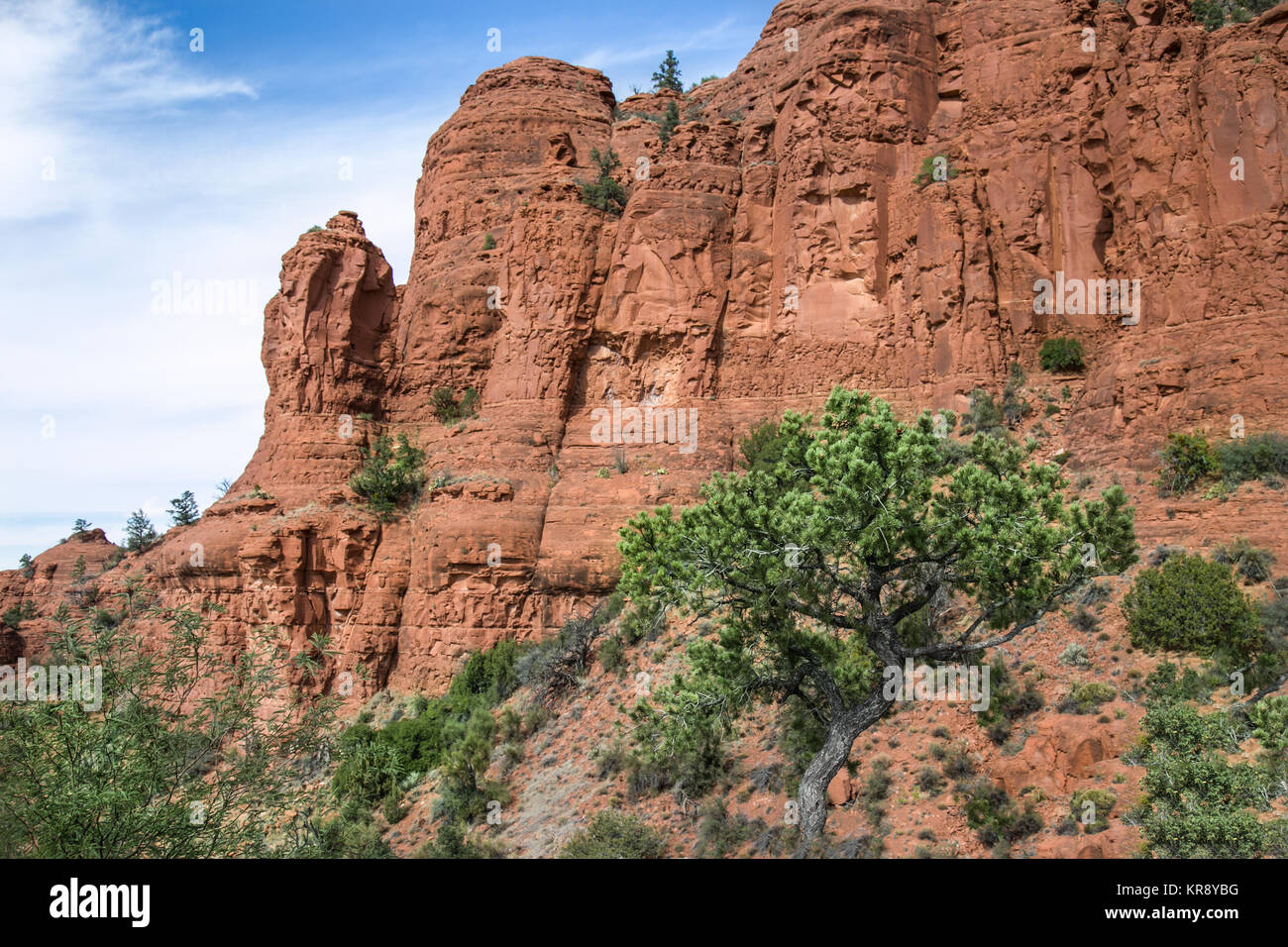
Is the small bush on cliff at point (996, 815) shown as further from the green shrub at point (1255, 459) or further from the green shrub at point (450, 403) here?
the green shrub at point (450, 403)

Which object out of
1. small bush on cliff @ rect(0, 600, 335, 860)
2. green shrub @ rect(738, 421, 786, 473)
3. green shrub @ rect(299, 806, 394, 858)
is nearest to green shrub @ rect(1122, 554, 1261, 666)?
green shrub @ rect(738, 421, 786, 473)

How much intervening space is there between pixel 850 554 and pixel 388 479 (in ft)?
69.4

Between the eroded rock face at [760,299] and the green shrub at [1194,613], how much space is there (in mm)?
6135

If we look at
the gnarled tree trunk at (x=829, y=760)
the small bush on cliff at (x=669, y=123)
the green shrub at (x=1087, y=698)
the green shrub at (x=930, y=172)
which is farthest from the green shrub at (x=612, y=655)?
the small bush on cliff at (x=669, y=123)

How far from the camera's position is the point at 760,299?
101 ft

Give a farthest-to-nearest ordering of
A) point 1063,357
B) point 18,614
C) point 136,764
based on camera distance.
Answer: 1. point 18,614
2. point 1063,357
3. point 136,764

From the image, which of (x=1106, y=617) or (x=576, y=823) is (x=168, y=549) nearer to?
(x=576, y=823)

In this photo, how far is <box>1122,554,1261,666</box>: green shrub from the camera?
15891 millimetres

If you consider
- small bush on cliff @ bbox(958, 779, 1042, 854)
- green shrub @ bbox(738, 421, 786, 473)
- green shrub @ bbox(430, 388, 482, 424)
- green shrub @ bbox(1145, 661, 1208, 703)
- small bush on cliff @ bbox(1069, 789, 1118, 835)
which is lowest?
small bush on cliff @ bbox(958, 779, 1042, 854)

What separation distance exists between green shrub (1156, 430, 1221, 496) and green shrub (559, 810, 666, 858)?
563 inches

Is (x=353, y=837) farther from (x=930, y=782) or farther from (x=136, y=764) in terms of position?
(x=930, y=782)

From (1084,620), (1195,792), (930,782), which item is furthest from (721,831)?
(1084,620)

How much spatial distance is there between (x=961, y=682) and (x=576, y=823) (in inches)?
313

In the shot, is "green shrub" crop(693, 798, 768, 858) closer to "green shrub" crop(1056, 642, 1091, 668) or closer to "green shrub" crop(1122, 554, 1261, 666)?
"green shrub" crop(1056, 642, 1091, 668)
